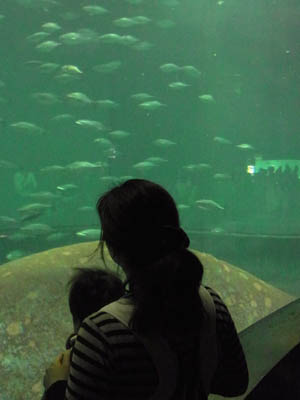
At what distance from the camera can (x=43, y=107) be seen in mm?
29328

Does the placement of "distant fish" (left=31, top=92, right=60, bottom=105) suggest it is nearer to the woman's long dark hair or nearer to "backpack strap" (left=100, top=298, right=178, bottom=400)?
the woman's long dark hair

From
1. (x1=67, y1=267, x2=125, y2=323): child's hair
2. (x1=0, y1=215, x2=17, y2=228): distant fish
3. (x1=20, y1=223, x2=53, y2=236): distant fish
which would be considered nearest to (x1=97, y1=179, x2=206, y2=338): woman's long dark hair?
(x1=67, y1=267, x2=125, y2=323): child's hair

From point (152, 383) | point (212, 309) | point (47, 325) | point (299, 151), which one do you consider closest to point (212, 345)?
point (212, 309)

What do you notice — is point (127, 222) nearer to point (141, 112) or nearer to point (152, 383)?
point (152, 383)

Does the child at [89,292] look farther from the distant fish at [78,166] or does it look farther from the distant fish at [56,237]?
the distant fish at [78,166]

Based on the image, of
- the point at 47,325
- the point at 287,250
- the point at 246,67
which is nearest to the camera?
the point at 47,325

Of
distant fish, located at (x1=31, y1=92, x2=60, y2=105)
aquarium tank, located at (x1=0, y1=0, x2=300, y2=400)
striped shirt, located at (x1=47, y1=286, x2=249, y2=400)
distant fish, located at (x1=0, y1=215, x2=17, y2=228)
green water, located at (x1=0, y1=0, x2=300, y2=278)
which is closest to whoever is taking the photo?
striped shirt, located at (x1=47, y1=286, x2=249, y2=400)

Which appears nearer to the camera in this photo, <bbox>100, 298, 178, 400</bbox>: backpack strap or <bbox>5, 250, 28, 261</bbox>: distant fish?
<bbox>100, 298, 178, 400</bbox>: backpack strap

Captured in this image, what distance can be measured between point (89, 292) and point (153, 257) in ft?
1.40

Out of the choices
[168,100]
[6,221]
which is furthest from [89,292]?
[168,100]

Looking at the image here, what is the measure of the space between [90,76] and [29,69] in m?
3.44

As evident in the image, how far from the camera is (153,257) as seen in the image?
3.53 feet

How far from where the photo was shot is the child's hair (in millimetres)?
1428

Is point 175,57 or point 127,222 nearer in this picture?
point 127,222
